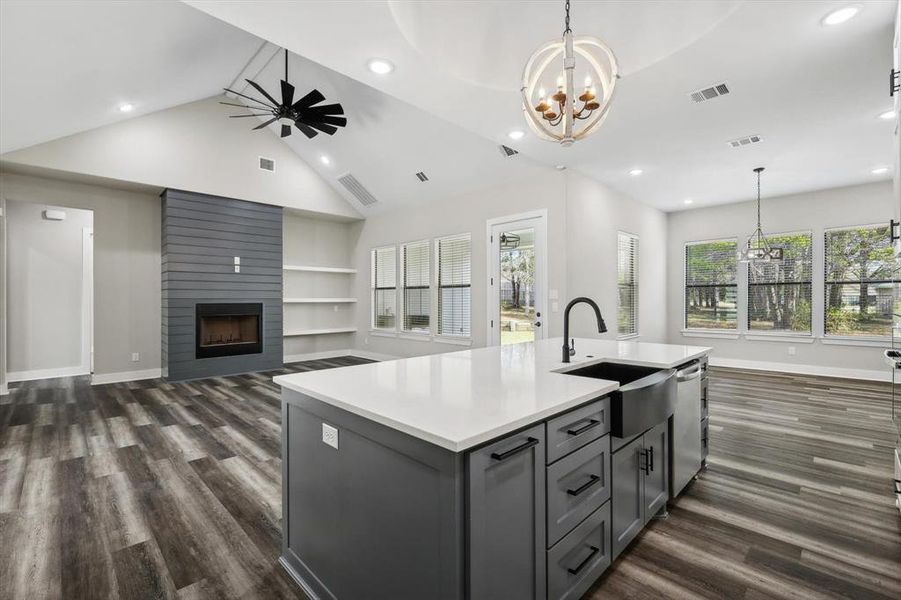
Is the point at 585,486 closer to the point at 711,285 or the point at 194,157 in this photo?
the point at 194,157

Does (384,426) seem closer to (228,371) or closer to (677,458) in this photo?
(677,458)

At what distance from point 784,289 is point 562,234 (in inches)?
172

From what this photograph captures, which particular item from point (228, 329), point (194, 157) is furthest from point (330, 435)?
point (194, 157)

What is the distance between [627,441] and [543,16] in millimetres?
3046

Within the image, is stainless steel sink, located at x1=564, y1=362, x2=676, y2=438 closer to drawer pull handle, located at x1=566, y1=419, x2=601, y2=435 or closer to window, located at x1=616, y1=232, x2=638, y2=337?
drawer pull handle, located at x1=566, y1=419, x2=601, y2=435

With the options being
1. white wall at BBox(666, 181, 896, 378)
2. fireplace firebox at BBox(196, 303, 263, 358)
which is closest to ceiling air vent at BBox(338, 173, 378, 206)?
fireplace firebox at BBox(196, 303, 263, 358)

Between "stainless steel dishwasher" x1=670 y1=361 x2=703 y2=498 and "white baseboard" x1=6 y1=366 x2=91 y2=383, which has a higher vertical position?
"stainless steel dishwasher" x1=670 y1=361 x2=703 y2=498

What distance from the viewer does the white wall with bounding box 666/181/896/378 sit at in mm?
6043

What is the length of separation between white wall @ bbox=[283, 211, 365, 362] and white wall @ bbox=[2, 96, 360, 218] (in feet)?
2.47

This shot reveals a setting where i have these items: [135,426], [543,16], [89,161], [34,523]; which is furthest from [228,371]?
[543,16]

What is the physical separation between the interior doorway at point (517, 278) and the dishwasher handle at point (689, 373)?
113 inches

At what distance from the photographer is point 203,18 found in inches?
151

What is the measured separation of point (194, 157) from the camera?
20.2 ft

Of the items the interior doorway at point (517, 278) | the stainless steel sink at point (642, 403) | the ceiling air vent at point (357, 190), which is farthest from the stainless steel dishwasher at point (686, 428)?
the ceiling air vent at point (357, 190)
